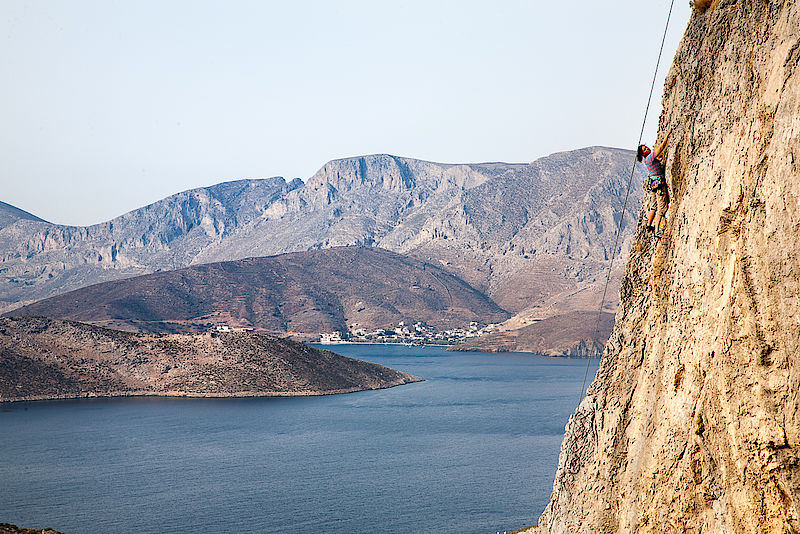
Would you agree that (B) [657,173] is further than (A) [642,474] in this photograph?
Yes

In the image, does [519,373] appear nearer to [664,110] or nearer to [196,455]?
[196,455]

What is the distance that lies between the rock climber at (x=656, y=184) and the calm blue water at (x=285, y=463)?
26.6m

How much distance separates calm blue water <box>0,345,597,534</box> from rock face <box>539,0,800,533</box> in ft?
84.2

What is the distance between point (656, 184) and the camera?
1038cm

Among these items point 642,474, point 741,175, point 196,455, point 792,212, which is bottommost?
point 196,455

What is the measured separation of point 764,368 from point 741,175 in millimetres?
1874

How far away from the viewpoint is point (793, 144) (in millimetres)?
6598

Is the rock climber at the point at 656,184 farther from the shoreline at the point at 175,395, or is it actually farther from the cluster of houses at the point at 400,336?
the cluster of houses at the point at 400,336

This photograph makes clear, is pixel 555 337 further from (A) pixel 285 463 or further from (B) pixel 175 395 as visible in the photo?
(A) pixel 285 463

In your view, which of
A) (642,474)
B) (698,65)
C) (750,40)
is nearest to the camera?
(750,40)

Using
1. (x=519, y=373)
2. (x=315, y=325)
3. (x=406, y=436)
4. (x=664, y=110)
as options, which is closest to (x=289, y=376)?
(x=406, y=436)

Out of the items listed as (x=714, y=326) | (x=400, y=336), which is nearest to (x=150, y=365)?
(x=714, y=326)

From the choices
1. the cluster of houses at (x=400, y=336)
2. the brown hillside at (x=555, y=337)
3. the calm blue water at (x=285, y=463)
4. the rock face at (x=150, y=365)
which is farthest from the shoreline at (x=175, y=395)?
the cluster of houses at (x=400, y=336)

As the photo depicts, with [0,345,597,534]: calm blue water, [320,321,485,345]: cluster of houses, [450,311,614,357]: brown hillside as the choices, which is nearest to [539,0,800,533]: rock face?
[0,345,597,534]: calm blue water
